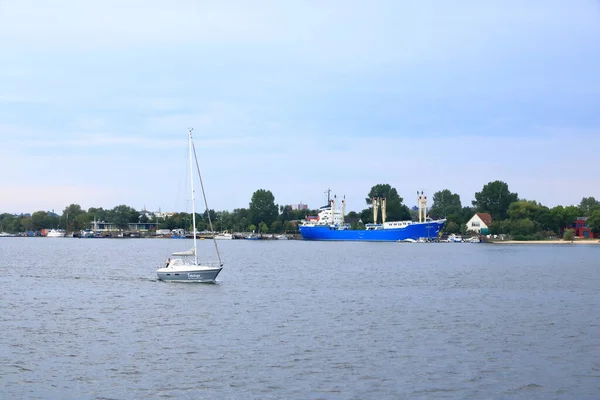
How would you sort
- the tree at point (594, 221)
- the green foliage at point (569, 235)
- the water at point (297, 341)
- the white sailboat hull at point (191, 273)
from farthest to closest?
the green foliage at point (569, 235) < the tree at point (594, 221) < the white sailboat hull at point (191, 273) < the water at point (297, 341)

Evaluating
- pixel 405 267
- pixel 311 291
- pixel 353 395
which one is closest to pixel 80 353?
pixel 353 395

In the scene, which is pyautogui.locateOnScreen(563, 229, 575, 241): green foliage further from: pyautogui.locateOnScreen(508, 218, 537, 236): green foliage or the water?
the water

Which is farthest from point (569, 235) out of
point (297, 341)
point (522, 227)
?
point (297, 341)

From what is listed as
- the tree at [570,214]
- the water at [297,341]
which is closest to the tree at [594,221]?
the tree at [570,214]

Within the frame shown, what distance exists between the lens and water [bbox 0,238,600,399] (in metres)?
25.5

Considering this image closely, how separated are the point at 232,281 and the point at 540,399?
42.3 m

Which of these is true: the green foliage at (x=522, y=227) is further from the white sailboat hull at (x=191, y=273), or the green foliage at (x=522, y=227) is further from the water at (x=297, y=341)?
the white sailboat hull at (x=191, y=273)

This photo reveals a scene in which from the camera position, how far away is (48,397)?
23.9 m

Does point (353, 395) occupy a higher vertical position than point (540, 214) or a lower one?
lower

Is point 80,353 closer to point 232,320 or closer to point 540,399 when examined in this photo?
point 232,320

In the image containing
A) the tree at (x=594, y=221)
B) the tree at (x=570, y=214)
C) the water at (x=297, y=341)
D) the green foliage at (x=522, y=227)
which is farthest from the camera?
the tree at (x=570, y=214)

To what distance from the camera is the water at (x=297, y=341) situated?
25.5 metres

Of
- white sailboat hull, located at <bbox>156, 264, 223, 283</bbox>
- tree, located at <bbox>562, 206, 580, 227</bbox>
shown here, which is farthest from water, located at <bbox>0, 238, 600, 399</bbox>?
tree, located at <bbox>562, 206, 580, 227</bbox>

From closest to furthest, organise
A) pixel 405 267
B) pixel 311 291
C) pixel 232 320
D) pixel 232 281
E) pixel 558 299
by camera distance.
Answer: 1. pixel 232 320
2. pixel 558 299
3. pixel 311 291
4. pixel 232 281
5. pixel 405 267
